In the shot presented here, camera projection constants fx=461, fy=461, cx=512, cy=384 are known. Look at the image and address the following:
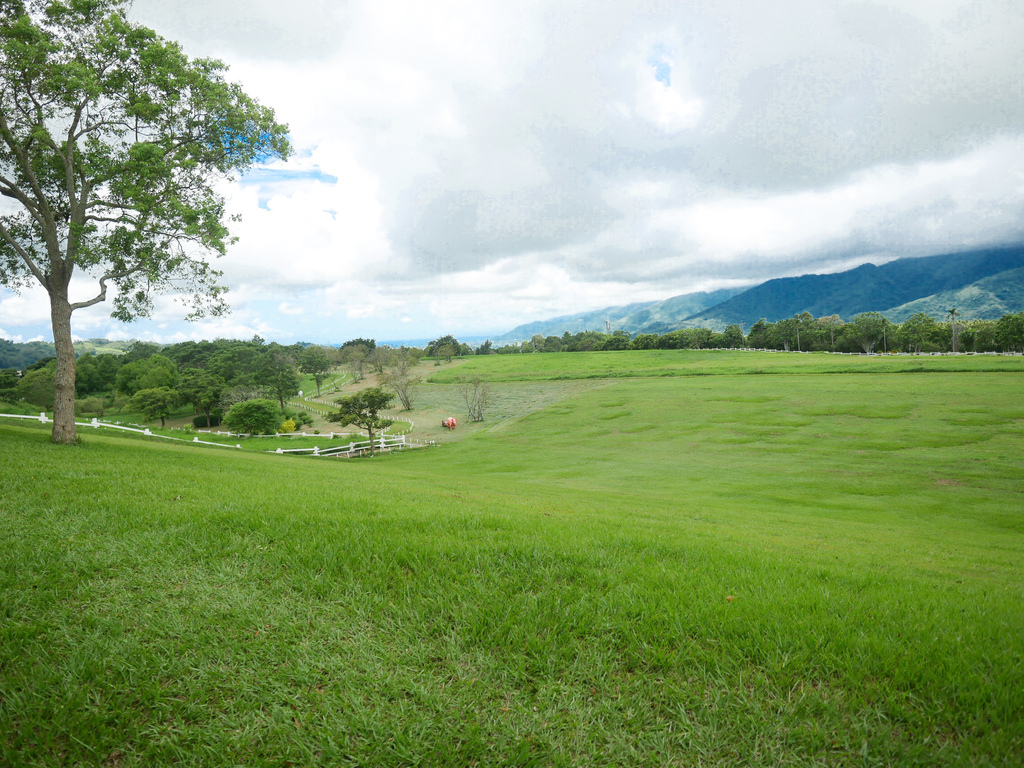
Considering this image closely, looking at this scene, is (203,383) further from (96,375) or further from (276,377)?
(96,375)

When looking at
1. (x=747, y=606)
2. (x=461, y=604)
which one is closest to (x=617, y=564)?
(x=747, y=606)

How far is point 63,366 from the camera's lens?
1627 centimetres

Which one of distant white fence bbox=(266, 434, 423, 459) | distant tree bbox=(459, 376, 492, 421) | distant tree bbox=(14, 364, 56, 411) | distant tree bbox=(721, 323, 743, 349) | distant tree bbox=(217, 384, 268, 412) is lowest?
distant white fence bbox=(266, 434, 423, 459)

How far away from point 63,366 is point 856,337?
5874 inches

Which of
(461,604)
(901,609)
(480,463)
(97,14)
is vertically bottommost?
(480,463)

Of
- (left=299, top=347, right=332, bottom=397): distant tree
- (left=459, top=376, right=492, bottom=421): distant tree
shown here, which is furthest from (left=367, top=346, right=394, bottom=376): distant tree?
(left=459, top=376, right=492, bottom=421): distant tree

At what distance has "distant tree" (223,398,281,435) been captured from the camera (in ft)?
172

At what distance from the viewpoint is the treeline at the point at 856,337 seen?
102 metres

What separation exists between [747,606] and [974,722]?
5.33ft

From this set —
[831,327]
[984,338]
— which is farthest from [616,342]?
[984,338]

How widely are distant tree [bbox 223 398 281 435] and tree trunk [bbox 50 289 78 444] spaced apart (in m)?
38.9

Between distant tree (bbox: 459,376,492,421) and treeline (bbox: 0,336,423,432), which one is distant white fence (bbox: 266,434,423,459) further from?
distant tree (bbox: 459,376,492,421)

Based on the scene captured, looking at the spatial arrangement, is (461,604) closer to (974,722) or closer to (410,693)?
(410,693)

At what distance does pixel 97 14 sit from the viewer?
1630 cm
